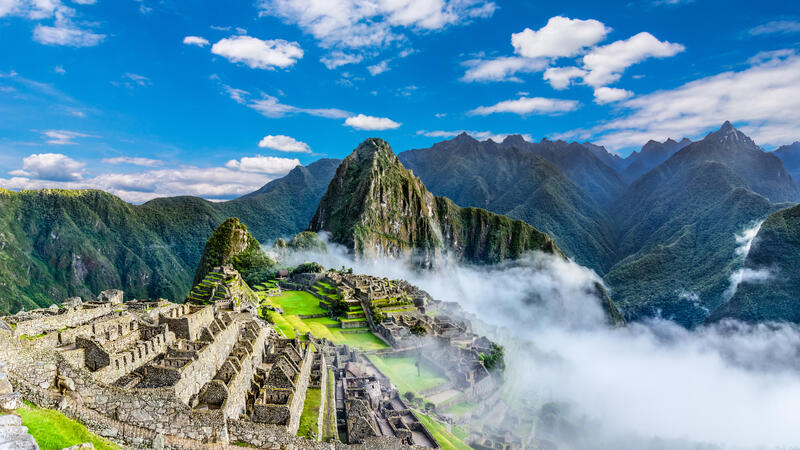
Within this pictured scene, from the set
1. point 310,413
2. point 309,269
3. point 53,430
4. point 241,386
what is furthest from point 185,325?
point 309,269

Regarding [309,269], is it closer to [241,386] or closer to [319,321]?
[319,321]

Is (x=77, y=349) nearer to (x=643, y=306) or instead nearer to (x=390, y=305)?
(x=390, y=305)

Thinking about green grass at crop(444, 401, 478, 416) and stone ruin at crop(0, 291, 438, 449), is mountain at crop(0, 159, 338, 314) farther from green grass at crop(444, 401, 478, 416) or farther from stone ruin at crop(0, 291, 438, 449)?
stone ruin at crop(0, 291, 438, 449)

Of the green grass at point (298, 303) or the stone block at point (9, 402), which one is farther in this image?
the green grass at point (298, 303)

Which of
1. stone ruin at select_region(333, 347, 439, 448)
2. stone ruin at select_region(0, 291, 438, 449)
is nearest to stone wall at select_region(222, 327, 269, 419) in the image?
stone ruin at select_region(0, 291, 438, 449)

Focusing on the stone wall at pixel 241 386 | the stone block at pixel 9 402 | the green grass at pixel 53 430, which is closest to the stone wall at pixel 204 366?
the stone wall at pixel 241 386

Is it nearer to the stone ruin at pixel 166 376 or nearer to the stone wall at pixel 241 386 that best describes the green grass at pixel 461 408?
the stone ruin at pixel 166 376
